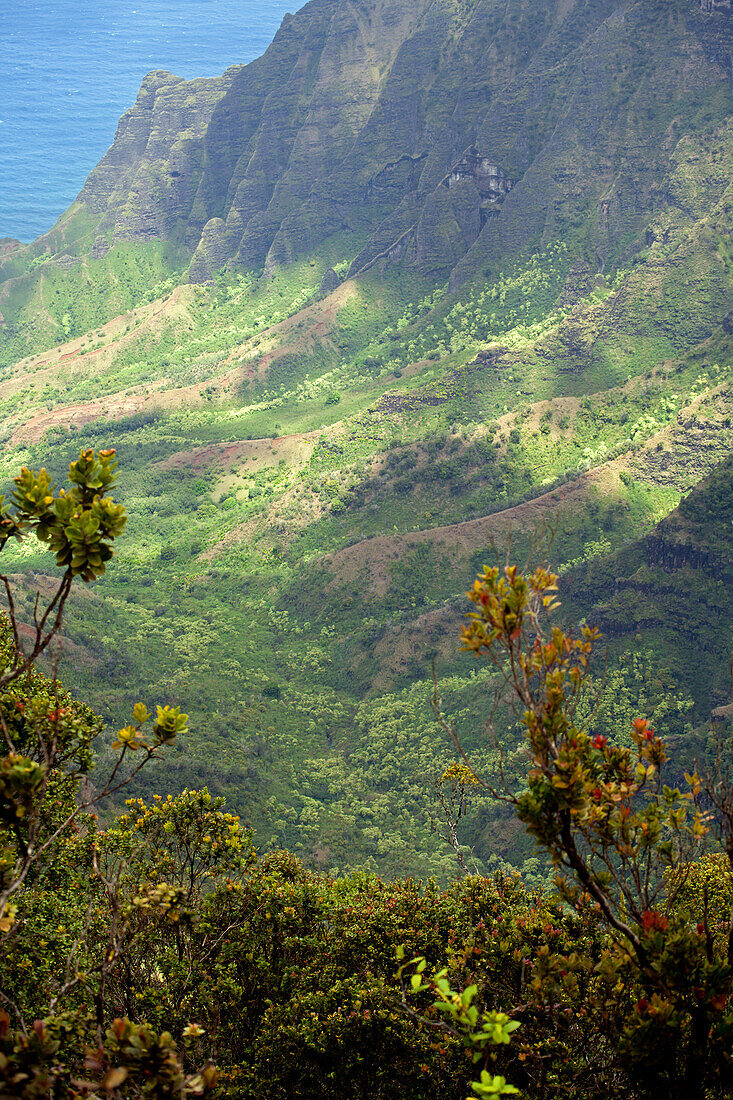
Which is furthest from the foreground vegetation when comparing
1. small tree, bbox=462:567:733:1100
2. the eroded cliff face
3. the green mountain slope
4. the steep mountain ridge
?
the eroded cliff face

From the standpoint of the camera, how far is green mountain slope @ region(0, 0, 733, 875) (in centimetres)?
7738

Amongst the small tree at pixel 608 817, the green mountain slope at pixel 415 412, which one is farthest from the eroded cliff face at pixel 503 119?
the small tree at pixel 608 817

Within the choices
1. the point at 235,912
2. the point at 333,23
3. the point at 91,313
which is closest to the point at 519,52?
the point at 333,23

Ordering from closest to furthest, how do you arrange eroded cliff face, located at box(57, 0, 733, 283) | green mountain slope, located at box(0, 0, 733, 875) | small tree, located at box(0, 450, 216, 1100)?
1. small tree, located at box(0, 450, 216, 1100)
2. green mountain slope, located at box(0, 0, 733, 875)
3. eroded cliff face, located at box(57, 0, 733, 283)

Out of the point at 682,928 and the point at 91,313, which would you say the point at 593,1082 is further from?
the point at 91,313

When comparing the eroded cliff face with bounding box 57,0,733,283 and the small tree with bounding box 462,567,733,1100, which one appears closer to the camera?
the small tree with bounding box 462,567,733,1100

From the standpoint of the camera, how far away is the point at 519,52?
16125cm

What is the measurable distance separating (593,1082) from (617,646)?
58989 mm

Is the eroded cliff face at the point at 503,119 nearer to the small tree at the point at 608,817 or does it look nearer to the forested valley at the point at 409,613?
the forested valley at the point at 409,613

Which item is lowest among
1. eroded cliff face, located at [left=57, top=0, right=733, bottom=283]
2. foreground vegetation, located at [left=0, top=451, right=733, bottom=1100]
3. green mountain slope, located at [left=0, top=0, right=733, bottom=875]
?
foreground vegetation, located at [left=0, top=451, right=733, bottom=1100]

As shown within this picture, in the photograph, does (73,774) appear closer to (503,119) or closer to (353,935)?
(353,935)

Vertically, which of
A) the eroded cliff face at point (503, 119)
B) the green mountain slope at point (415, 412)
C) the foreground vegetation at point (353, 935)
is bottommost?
the foreground vegetation at point (353, 935)

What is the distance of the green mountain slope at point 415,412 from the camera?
3046 inches

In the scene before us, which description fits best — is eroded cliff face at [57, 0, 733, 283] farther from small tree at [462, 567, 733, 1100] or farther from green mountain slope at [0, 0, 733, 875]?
small tree at [462, 567, 733, 1100]
